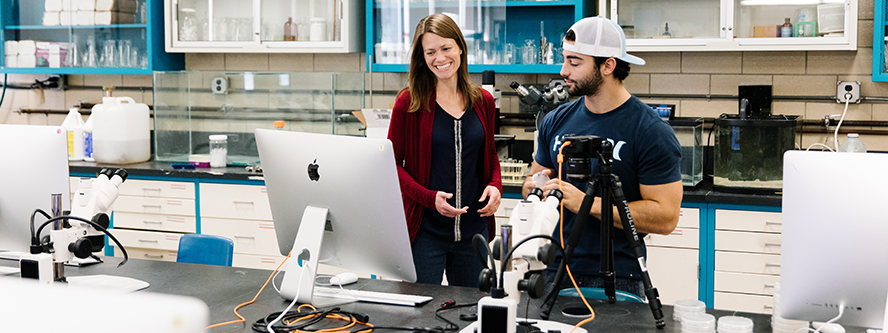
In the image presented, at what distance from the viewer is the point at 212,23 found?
415 centimetres

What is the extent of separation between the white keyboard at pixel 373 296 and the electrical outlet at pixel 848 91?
2.54m

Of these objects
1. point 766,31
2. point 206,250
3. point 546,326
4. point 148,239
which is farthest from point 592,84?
point 148,239

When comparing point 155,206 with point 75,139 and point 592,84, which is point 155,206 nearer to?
point 75,139

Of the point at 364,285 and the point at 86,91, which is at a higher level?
the point at 86,91

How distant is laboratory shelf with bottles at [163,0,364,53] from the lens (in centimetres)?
396

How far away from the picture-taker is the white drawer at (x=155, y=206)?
12.7 ft

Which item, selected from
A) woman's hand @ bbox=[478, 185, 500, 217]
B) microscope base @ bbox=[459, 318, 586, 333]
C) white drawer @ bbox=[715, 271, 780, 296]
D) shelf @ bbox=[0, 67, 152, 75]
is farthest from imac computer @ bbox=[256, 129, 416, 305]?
shelf @ bbox=[0, 67, 152, 75]

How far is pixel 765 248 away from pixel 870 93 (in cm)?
97

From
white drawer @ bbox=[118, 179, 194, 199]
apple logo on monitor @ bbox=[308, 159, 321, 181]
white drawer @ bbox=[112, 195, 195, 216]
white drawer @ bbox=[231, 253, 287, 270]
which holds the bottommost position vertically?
white drawer @ bbox=[231, 253, 287, 270]

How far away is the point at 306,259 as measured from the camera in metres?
1.81

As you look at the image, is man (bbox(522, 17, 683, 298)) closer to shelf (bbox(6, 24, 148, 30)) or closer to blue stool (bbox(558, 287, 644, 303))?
blue stool (bbox(558, 287, 644, 303))

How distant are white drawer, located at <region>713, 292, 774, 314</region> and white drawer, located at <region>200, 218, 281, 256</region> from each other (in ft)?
6.65

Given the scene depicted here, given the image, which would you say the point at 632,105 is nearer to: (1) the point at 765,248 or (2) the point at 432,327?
(2) the point at 432,327

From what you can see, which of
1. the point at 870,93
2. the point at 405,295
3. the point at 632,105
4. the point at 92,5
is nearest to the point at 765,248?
the point at 870,93
